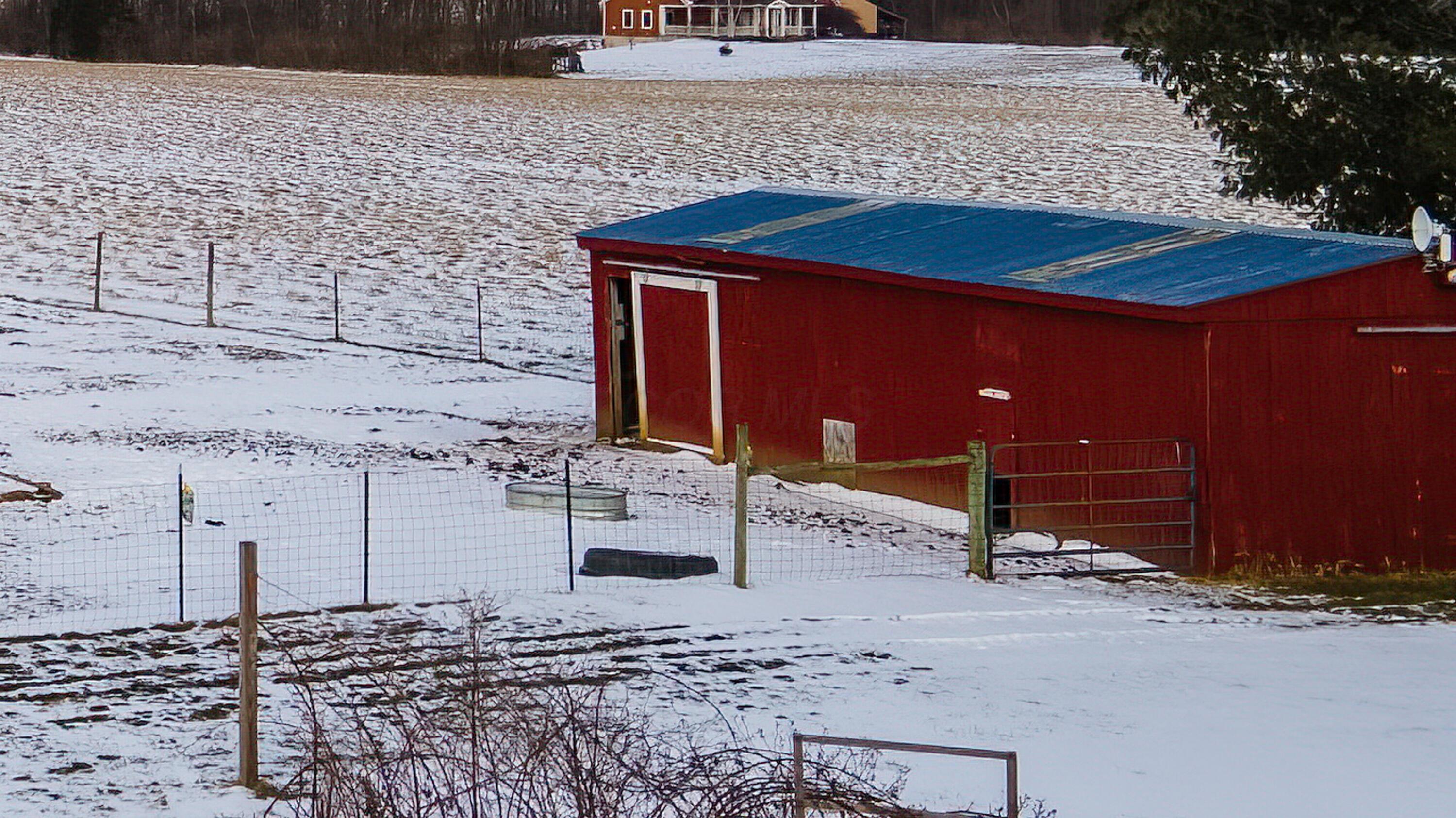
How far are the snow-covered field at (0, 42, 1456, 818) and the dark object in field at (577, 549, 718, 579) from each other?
29 centimetres

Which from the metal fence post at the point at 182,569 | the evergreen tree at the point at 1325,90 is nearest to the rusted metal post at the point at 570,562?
the metal fence post at the point at 182,569

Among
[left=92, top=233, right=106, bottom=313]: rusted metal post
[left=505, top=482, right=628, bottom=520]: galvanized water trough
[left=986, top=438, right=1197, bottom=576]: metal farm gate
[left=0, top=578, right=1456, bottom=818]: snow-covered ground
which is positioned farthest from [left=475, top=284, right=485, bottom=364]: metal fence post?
[left=0, top=578, right=1456, bottom=818]: snow-covered ground

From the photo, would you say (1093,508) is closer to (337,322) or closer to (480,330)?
(480,330)

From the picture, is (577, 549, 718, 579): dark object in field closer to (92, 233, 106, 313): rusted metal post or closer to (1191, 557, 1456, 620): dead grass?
(1191, 557, 1456, 620): dead grass

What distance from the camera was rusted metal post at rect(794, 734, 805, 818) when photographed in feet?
20.7

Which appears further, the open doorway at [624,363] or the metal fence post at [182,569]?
the open doorway at [624,363]

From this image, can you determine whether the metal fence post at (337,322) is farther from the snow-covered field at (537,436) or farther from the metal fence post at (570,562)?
the metal fence post at (570,562)

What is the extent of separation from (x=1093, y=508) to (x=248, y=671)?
26.8ft

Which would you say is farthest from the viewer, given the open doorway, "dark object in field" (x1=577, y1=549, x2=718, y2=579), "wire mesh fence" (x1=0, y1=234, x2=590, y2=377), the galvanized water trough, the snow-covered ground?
"wire mesh fence" (x1=0, y1=234, x2=590, y2=377)

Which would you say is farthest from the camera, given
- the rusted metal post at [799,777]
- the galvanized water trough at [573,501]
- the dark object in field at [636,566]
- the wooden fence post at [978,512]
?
the galvanized water trough at [573,501]

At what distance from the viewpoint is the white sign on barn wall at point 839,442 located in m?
17.5

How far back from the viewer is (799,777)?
6.34 metres

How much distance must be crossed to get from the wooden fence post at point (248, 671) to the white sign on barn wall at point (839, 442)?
9.51m

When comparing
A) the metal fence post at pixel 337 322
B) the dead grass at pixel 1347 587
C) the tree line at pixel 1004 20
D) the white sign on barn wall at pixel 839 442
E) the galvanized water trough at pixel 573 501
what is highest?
the tree line at pixel 1004 20
